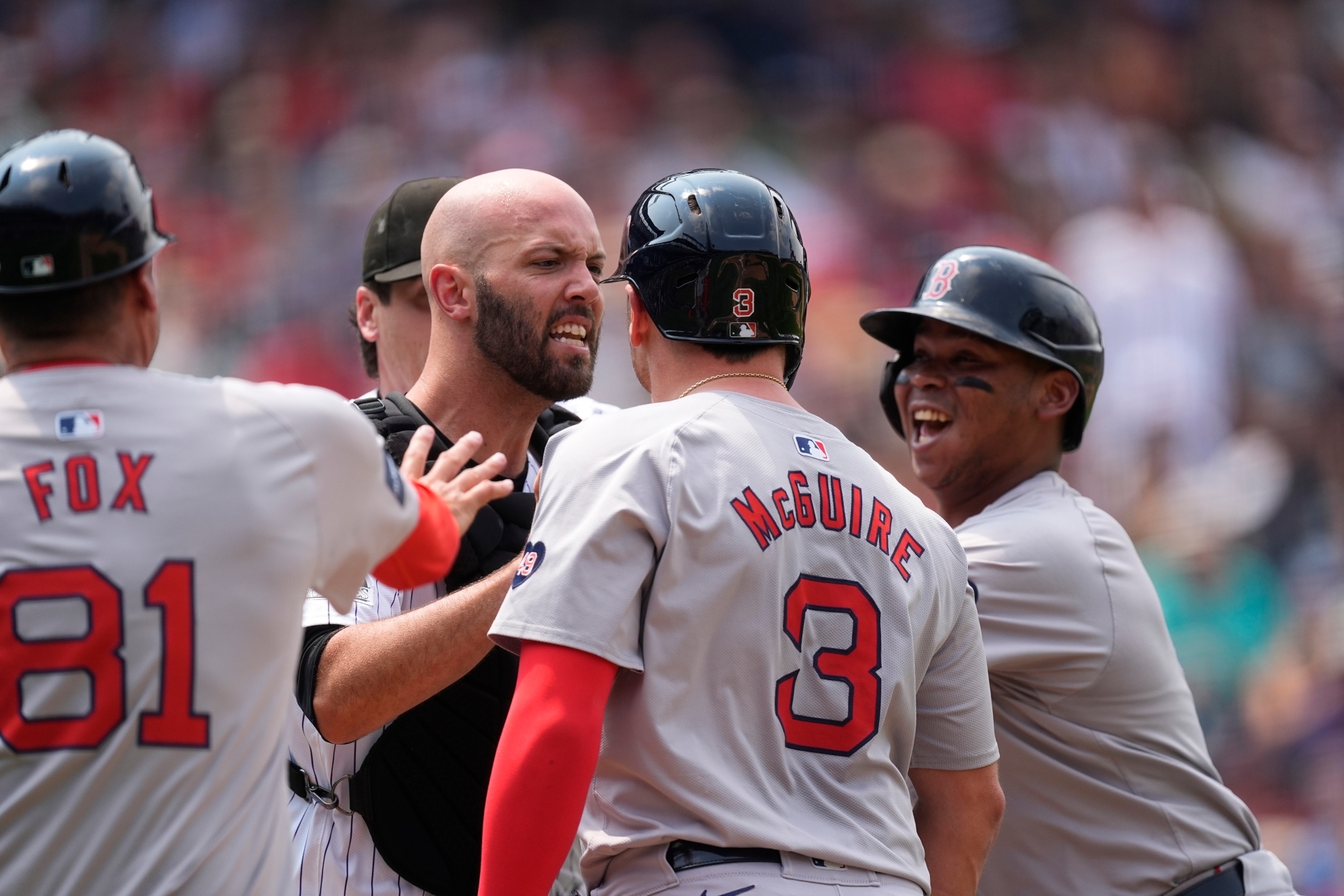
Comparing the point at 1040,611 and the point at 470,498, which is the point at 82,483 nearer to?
the point at 470,498

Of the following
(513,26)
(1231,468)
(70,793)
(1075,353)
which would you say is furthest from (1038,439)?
(513,26)

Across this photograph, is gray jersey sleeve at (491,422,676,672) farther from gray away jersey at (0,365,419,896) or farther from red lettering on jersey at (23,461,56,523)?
red lettering on jersey at (23,461,56,523)

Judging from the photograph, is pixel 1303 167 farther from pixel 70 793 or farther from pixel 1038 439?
pixel 70 793

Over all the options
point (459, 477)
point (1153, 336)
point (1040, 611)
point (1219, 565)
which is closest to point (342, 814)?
point (459, 477)

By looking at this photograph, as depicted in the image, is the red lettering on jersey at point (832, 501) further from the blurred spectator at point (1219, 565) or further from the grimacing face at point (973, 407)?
the blurred spectator at point (1219, 565)

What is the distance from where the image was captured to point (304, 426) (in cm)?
215

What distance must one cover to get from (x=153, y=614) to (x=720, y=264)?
A: 3.84 ft

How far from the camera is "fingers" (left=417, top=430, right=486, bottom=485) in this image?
2547 millimetres

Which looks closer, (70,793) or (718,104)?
(70,793)

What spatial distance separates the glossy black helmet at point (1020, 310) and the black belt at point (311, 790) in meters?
1.74

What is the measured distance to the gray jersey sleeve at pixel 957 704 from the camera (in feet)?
9.07

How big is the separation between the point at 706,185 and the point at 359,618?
118 cm

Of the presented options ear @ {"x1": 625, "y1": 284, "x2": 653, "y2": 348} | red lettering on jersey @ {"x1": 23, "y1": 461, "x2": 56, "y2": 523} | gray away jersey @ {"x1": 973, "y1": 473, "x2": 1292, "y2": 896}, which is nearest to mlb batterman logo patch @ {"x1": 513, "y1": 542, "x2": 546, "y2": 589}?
ear @ {"x1": 625, "y1": 284, "x2": 653, "y2": 348}

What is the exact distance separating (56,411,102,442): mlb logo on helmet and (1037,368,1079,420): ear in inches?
93.1
